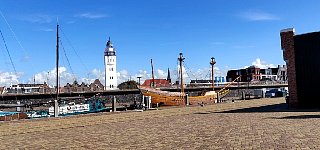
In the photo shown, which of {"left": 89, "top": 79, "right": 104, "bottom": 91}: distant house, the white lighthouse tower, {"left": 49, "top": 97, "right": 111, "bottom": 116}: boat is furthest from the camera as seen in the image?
the white lighthouse tower

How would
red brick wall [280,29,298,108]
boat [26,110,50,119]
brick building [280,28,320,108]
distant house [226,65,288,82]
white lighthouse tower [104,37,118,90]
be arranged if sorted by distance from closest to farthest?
brick building [280,28,320,108], red brick wall [280,29,298,108], boat [26,110,50,119], white lighthouse tower [104,37,118,90], distant house [226,65,288,82]

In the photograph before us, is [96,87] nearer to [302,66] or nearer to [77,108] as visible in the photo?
→ [77,108]

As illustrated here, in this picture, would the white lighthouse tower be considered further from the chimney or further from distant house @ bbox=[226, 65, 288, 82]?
the chimney

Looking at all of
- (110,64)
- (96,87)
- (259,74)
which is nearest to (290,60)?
(96,87)

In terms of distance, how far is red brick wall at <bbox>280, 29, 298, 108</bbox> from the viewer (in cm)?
2384

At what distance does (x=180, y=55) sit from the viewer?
4988 cm

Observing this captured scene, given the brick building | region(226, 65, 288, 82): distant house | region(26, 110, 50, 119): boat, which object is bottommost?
region(26, 110, 50, 119): boat

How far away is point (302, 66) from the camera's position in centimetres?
2364

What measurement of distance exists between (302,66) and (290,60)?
0.92 m

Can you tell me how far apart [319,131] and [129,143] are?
6054 millimetres

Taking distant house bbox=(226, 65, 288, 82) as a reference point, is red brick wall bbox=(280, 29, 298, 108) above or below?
below

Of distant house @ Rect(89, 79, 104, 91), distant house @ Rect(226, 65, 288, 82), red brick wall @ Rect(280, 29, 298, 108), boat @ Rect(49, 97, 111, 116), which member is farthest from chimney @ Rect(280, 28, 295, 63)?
distant house @ Rect(226, 65, 288, 82)

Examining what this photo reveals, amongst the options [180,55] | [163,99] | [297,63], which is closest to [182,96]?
[163,99]

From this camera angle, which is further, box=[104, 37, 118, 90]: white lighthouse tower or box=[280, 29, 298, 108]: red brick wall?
box=[104, 37, 118, 90]: white lighthouse tower
